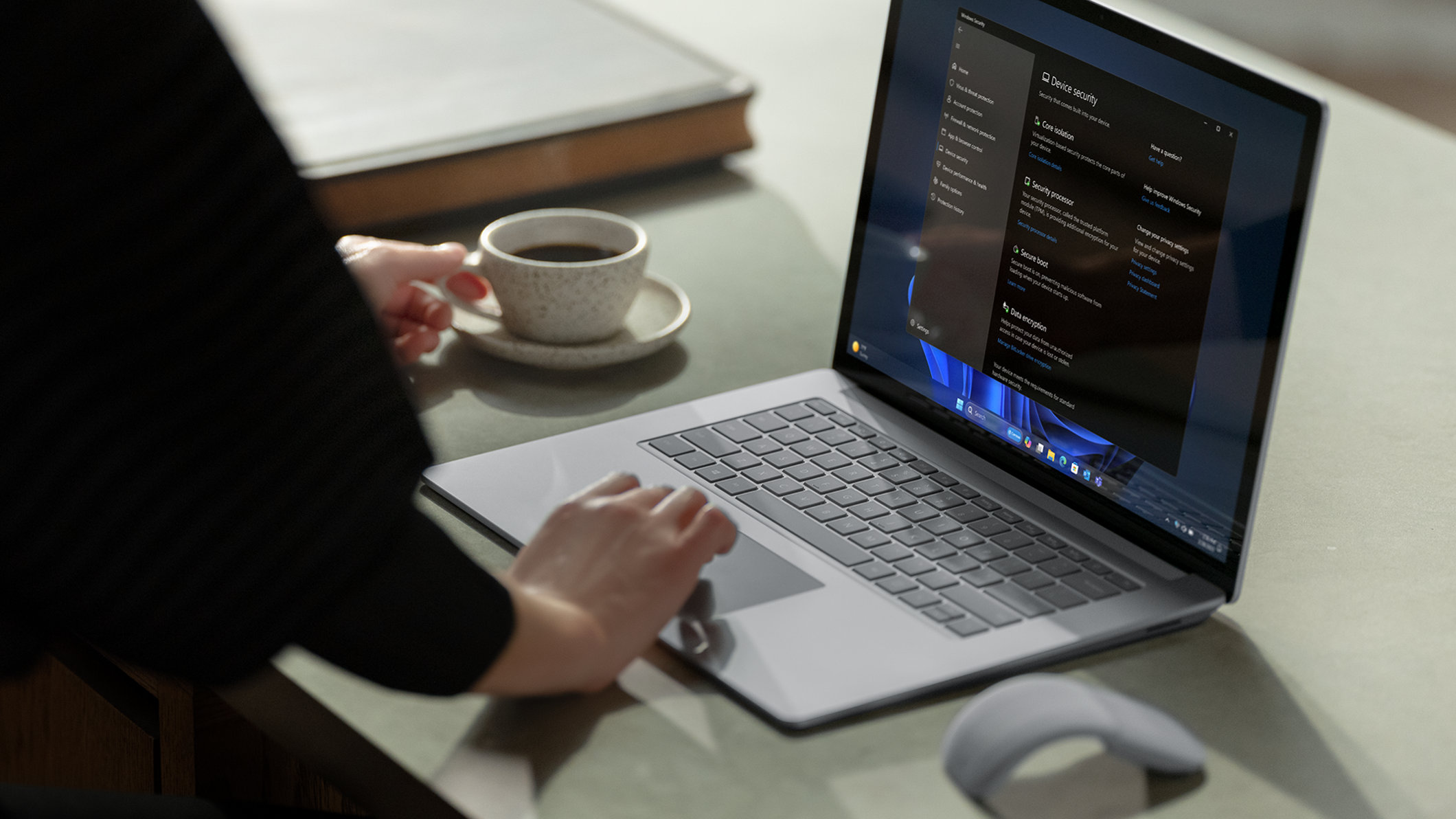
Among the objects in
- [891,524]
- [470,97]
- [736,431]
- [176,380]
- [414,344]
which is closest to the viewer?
[176,380]

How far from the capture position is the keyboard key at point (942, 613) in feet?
2.50

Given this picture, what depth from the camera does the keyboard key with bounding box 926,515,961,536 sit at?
0.84m

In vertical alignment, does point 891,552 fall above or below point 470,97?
below

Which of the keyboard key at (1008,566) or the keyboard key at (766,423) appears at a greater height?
the keyboard key at (766,423)

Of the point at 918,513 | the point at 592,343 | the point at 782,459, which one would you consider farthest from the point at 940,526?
the point at 592,343

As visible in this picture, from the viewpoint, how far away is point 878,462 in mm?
913

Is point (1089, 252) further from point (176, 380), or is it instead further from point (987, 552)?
point (176, 380)

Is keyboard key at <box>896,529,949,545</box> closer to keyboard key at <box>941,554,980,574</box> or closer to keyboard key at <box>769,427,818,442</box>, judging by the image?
keyboard key at <box>941,554,980,574</box>

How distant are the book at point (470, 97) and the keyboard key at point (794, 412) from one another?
0.43 m

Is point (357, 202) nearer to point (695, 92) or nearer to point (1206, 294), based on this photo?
point (695, 92)

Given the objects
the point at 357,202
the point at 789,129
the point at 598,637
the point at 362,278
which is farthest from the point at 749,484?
the point at 789,129

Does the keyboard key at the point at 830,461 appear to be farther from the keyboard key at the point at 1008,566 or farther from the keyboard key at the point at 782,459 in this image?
the keyboard key at the point at 1008,566

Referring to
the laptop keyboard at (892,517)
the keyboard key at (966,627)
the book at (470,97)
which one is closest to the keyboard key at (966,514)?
the laptop keyboard at (892,517)

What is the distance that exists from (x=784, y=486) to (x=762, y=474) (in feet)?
0.07
